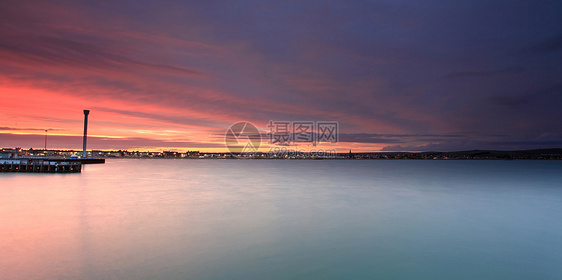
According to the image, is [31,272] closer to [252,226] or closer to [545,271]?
[252,226]

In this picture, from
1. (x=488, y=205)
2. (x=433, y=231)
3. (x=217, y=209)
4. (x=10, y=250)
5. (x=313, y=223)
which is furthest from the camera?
(x=488, y=205)

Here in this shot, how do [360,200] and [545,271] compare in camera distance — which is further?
[360,200]

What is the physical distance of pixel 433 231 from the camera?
1041 cm

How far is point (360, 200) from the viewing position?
57.7ft

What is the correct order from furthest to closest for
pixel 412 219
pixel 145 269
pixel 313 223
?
pixel 412 219 < pixel 313 223 < pixel 145 269

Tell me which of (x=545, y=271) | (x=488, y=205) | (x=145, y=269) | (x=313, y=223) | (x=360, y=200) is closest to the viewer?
(x=145, y=269)

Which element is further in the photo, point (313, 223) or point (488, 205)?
point (488, 205)

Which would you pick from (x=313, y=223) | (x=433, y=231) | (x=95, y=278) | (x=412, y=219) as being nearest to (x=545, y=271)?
(x=433, y=231)

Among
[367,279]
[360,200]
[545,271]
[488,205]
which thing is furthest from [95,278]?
[488,205]

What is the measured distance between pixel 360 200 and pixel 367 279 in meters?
11.5

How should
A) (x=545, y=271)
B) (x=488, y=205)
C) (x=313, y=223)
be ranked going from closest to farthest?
(x=545, y=271)
(x=313, y=223)
(x=488, y=205)

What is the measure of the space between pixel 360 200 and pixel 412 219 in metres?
5.27

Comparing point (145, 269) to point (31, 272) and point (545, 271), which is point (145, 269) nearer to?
point (31, 272)

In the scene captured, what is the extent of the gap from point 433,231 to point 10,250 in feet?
37.6
